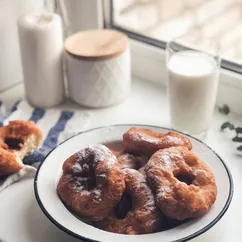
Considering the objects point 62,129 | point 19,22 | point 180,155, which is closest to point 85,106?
point 62,129

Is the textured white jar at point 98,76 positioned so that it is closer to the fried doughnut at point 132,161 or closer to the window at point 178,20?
the window at point 178,20

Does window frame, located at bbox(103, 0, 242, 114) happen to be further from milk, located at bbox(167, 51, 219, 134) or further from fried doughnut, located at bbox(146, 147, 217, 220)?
fried doughnut, located at bbox(146, 147, 217, 220)

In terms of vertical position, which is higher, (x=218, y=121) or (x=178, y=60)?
(x=178, y=60)

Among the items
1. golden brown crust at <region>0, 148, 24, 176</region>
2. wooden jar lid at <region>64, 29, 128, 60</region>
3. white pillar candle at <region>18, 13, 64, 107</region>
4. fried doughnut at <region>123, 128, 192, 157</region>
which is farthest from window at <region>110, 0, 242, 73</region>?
golden brown crust at <region>0, 148, 24, 176</region>

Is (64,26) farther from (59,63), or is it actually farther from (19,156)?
(19,156)

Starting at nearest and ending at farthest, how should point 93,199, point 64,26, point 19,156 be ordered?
point 93,199, point 19,156, point 64,26

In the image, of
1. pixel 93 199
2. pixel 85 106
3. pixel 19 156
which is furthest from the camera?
pixel 85 106

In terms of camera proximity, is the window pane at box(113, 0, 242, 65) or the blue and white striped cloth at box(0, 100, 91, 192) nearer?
the blue and white striped cloth at box(0, 100, 91, 192)
